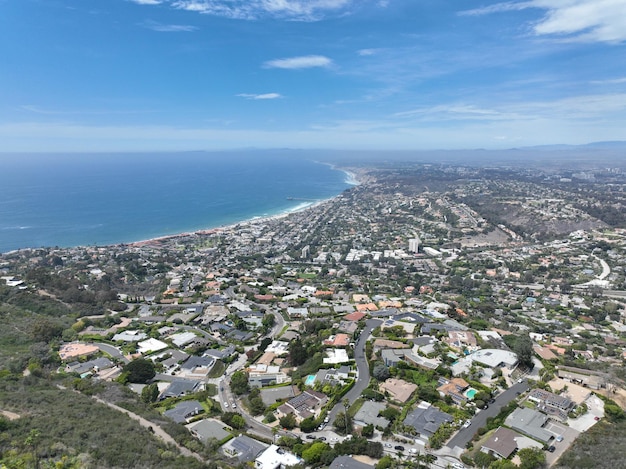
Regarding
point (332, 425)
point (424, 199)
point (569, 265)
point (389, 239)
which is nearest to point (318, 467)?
point (332, 425)

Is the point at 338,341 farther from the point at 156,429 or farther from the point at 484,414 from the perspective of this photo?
the point at 156,429

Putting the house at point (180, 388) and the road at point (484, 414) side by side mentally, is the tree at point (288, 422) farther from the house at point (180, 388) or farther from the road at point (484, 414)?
the road at point (484, 414)

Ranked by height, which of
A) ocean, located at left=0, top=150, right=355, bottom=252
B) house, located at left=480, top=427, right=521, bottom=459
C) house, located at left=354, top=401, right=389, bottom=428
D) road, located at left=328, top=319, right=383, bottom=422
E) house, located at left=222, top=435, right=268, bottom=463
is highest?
ocean, located at left=0, top=150, right=355, bottom=252

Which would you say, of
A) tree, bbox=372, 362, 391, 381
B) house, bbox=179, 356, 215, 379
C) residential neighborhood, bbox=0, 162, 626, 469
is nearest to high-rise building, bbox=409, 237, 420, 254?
residential neighborhood, bbox=0, 162, 626, 469

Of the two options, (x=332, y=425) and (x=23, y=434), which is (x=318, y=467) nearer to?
(x=332, y=425)

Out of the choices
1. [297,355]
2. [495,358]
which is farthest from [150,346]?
[495,358]

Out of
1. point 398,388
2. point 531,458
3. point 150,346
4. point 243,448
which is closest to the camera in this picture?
point 531,458

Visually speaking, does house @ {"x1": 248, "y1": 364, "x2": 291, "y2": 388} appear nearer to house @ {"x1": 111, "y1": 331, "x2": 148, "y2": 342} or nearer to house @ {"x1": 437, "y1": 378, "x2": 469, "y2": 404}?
house @ {"x1": 437, "y1": 378, "x2": 469, "y2": 404}
